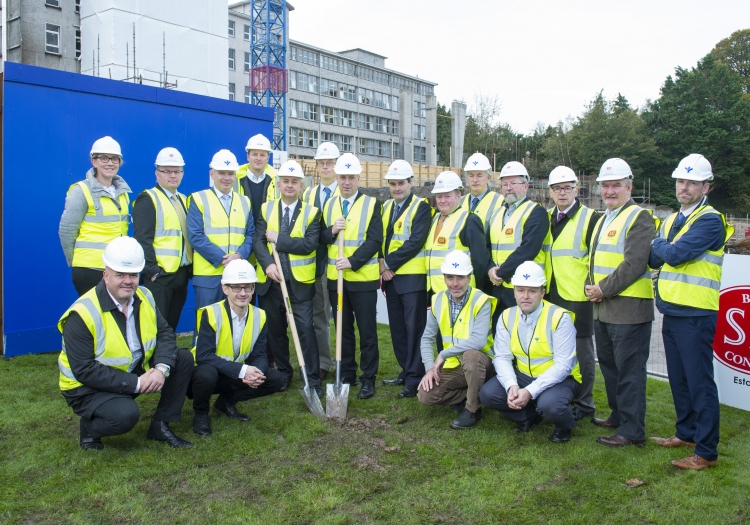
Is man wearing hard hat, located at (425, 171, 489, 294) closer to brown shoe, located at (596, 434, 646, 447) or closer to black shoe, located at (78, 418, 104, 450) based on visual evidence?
brown shoe, located at (596, 434, 646, 447)

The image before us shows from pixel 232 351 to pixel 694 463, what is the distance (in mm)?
3492

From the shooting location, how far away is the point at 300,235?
232 inches

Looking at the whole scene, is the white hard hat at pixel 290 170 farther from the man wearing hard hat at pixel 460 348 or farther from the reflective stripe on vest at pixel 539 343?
the reflective stripe on vest at pixel 539 343

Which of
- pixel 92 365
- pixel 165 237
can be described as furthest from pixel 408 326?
pixel 92 365

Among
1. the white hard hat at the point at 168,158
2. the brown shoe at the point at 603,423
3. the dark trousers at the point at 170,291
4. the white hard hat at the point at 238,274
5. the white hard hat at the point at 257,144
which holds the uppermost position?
the white hard hat at the point at 257,144

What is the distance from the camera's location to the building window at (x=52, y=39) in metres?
32.0

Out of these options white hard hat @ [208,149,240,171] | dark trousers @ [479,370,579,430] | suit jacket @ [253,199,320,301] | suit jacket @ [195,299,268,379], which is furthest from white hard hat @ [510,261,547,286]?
white hard hat @ [208,149,240,171]

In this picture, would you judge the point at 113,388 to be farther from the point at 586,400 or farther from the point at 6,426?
the point at 586,400

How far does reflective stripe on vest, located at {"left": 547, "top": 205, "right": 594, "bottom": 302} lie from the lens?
505 cm

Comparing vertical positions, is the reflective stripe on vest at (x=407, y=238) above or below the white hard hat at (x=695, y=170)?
below

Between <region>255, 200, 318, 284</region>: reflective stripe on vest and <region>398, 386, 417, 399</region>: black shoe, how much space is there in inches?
54.2

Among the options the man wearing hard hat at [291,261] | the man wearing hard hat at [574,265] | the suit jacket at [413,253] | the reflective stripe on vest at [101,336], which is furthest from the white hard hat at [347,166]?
the reflective stripe on vest at [101,336]

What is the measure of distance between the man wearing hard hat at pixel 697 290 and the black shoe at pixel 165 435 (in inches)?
139

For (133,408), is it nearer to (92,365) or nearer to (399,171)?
(92,365)
